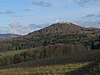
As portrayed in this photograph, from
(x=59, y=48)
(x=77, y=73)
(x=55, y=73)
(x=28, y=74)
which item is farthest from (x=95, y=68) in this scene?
(x=59, y=48)

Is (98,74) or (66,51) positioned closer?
(98,74)

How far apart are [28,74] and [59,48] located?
79994 mm

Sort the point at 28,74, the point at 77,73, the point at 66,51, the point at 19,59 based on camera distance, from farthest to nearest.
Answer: the point at 66,51
the point at 19,59
the point at 28,74
the point at 77,73

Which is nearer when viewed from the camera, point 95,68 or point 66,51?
point 95,68

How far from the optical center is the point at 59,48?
106 meters

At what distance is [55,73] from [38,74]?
1.55 meters

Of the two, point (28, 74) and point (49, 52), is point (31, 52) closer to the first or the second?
point (49, 52)

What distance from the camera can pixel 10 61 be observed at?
99062 mm

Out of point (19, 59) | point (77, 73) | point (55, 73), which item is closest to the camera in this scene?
point (77, 73)

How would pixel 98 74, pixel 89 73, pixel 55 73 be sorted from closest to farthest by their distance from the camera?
pixel 98 74, pixel 89 73, pixel 55 73

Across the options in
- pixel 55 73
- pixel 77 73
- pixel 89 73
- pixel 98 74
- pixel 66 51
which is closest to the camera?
pixel 98 74

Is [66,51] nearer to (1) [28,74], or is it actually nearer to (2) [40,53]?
(2) [40,53]

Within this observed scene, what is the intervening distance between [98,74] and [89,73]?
118 cm

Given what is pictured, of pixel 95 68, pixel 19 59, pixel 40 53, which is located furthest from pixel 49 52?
pixel 95 68
